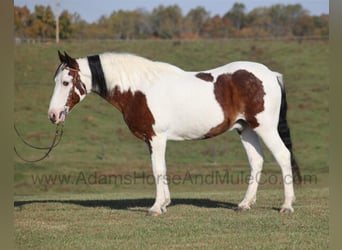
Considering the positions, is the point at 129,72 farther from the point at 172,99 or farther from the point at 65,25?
the point at 65,25

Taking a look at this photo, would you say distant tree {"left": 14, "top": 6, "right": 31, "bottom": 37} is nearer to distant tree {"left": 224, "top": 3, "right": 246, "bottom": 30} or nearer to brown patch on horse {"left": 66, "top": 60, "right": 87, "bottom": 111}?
distant tree {"left": 224, "top": 3, "right": 246, "bottom": 30}

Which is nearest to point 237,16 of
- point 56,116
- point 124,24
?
point 124,24

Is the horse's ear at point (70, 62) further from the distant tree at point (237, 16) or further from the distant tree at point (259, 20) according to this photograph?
the distant tree at point (237, 16)

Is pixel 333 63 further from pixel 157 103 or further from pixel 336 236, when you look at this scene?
pixel 157 103

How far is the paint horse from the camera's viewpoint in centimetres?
829

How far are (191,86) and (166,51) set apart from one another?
3373 cm

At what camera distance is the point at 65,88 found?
8430 millimetres

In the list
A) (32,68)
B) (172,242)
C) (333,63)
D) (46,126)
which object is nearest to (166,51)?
(32,68)

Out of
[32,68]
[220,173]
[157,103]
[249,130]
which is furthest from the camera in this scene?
[32,68]

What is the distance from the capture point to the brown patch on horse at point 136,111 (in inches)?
326

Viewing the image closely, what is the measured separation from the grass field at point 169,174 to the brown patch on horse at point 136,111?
120 cm

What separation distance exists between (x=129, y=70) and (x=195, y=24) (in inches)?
1910

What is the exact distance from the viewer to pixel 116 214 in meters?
8.40

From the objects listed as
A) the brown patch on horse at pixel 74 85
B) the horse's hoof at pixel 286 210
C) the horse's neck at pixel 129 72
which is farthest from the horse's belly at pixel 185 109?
the horse's hoof at pixel 286 210
